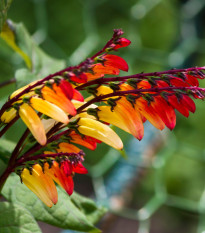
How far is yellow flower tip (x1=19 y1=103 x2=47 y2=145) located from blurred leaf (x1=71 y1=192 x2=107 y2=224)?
11 cm

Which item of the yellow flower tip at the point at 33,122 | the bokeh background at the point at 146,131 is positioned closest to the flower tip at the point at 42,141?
the yellow flower tip at the point at 33,122

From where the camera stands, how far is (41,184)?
0.74 feet

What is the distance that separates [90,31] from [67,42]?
0.65 ft

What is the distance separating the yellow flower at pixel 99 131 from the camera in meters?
0.22

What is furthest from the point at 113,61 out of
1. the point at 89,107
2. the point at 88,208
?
the point at 88,208

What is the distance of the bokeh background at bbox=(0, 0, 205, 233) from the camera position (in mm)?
693

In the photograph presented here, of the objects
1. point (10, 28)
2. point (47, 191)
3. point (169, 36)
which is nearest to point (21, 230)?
point (47, 191)

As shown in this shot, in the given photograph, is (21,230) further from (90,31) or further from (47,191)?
(90,31)

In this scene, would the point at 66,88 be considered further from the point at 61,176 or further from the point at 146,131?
the point at 146,131

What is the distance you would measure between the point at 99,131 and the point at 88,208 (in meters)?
0.11

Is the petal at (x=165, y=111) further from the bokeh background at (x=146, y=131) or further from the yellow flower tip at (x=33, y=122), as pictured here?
the bokeh background at (x=146, y=131)

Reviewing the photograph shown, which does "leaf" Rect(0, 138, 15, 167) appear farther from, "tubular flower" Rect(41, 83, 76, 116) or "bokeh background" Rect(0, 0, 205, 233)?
"bokeh background" Rect(0, 0, 205, 233)

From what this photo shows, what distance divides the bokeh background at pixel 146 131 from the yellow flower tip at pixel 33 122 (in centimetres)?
30

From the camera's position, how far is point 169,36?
1619 mm
